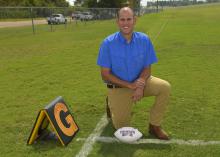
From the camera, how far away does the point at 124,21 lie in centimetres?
455

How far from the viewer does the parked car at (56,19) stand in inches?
1097

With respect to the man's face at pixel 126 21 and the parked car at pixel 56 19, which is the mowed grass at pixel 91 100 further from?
the parked car at pixel 56 19

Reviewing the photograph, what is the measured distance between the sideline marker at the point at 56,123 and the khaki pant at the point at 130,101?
0.58m

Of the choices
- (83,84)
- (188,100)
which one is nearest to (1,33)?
(83,84)

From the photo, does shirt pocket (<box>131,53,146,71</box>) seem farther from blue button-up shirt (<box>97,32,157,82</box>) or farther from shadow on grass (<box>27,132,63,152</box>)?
shadow on grass (<box>27,132,63,152</box>)

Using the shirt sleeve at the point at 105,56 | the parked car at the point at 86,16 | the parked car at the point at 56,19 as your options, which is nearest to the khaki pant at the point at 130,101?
the shirt sleeve at the point at 105,56

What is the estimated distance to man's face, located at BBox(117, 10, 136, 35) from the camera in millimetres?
4543

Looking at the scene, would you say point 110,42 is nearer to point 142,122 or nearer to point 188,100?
point 142,122

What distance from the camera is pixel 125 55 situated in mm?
4648

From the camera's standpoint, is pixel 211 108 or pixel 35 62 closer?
pixel 211 108

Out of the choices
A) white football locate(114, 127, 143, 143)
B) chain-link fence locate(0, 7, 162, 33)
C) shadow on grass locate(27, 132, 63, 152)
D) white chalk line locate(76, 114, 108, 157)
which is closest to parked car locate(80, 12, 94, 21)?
chain-link fence locate(0, 7, 162, 33)

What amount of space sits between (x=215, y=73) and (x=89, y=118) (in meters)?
4.37

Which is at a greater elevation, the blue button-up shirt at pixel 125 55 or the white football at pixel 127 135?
the blue button-up shirt at pixel 125 55

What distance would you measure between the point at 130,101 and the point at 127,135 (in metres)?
0.53
